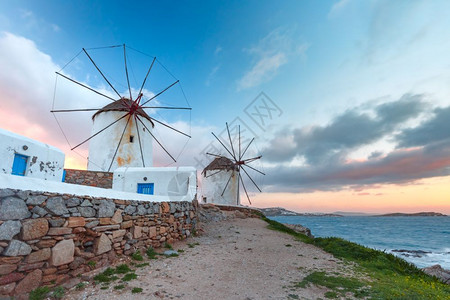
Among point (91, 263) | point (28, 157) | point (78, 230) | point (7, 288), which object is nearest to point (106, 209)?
point (78, 230)

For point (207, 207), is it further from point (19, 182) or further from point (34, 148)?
point (19, 182)

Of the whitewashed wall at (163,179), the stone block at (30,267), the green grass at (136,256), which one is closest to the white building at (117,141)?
the whitewashed wall at (163,179)

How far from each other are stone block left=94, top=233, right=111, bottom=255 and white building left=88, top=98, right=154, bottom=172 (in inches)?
429

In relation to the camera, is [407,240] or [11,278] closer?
[11,278]

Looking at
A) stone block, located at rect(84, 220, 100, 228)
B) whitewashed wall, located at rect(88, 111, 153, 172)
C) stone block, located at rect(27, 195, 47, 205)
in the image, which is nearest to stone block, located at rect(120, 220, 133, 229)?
stone block, located at rect(84, 220, 100, 228)

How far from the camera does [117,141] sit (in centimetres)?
1672

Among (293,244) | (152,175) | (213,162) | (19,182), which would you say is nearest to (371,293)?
(293,244)

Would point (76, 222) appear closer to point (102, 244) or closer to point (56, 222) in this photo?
point (56, 222)

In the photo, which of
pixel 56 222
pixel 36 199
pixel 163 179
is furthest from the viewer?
pixel 163 179

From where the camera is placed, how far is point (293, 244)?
1130cm

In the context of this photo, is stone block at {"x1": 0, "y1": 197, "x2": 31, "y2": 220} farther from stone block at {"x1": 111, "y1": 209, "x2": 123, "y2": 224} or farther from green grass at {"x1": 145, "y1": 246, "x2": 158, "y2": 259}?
green grass at {"x1": 145, "y1": 246, "x2": 158, "y2": 259}

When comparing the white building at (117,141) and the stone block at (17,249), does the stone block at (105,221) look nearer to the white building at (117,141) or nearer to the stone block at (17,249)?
the stone block at (17,249)

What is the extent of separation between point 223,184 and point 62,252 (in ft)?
77.2

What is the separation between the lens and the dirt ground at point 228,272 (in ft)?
17.0
